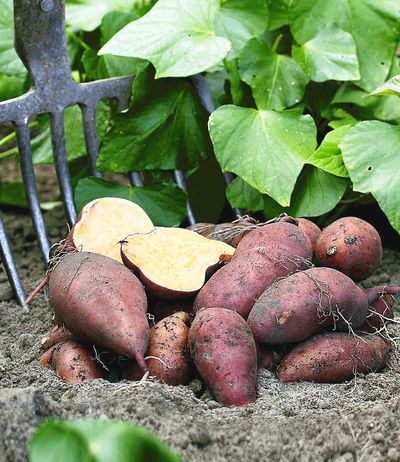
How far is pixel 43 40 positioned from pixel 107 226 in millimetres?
482

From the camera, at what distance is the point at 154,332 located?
52.9 inches

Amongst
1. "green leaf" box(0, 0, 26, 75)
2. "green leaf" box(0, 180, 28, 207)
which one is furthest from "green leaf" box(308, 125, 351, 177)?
"green leaf" box(0, 180, 28, 207)

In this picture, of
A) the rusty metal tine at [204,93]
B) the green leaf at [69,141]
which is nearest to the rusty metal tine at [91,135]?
the green leaf at [69,141]

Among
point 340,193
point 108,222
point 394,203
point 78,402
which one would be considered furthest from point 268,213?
point 78,402

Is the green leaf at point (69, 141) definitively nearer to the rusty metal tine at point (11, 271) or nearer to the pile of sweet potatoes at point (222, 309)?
the rusty metal tine at point (11, 271)

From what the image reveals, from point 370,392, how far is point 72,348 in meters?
0.49

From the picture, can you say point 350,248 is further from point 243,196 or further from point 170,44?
point 170,44

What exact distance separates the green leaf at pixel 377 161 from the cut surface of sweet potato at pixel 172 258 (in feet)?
1.08

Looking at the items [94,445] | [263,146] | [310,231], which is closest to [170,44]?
[263,146]

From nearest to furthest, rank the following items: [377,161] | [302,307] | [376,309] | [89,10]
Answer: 1. [302,307]
2. [376,309]
3. [377,161]
4. [89,10]

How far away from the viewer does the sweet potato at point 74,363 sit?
4.31ft

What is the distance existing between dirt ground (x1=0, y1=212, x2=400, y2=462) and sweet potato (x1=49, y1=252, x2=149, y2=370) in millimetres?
73

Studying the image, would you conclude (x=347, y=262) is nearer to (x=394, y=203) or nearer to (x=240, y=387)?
(x=394, y=203)

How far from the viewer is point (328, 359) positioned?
52.4 inches
